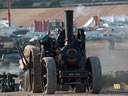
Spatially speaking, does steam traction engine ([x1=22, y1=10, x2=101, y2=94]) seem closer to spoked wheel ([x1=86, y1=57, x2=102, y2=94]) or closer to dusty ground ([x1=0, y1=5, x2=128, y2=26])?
spoked wheel ([x1=86, y1=57, x2=102, y2=94])

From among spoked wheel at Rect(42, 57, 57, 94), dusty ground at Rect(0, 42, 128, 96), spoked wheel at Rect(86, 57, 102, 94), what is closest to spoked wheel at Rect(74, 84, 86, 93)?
spoked wheel at Rect(86, 57, 102, 94)

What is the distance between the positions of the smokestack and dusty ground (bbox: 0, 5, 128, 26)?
39.0 meters

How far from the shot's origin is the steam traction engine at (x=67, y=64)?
9.33 m

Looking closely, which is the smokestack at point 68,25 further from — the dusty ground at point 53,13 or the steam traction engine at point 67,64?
the dusty ground at point 53,13

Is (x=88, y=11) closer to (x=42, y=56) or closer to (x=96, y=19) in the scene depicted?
(x=96, y=19)

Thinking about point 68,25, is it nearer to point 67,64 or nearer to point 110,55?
point 67,64

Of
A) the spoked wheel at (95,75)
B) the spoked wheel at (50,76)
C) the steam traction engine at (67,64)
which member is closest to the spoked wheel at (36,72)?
the steam traction engine at (67,64)

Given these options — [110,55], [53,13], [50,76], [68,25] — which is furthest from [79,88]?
[53,13]

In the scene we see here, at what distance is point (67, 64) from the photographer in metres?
9.66

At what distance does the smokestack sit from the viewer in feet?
31.2

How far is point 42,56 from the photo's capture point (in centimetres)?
1005

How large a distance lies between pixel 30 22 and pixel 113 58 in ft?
74.0

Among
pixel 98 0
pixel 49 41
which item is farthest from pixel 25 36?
pixel 49 41

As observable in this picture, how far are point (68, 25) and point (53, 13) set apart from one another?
4038 centimetres
